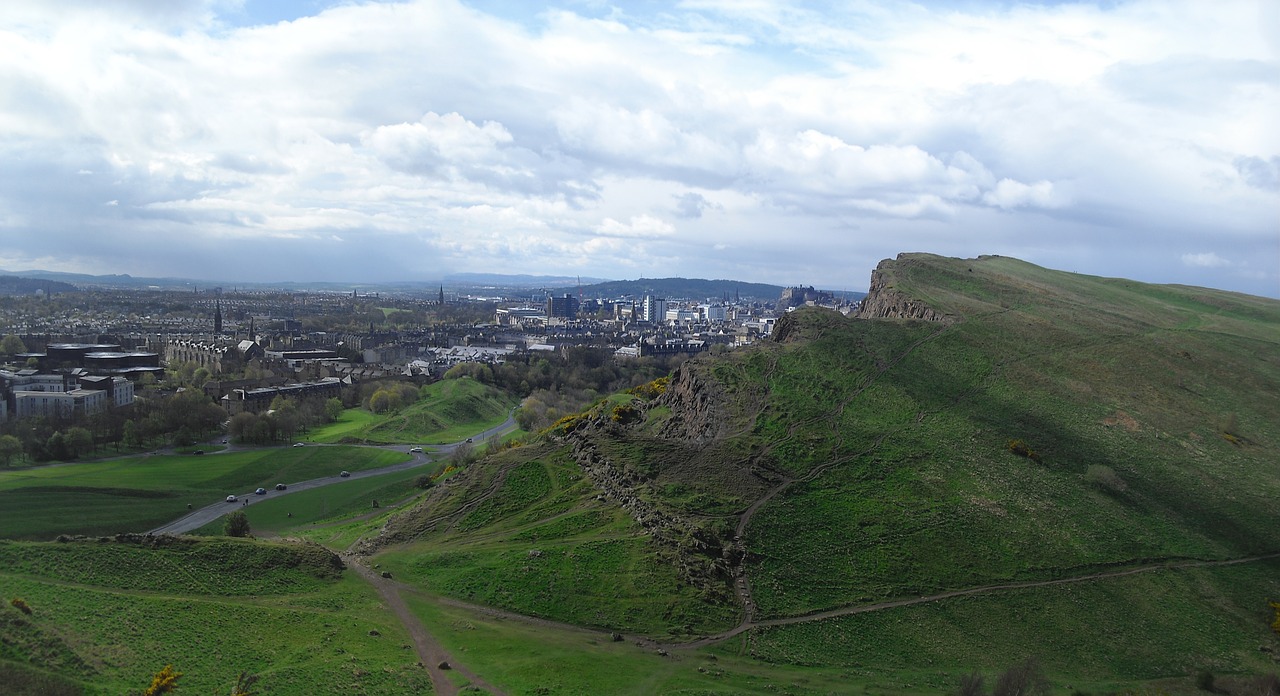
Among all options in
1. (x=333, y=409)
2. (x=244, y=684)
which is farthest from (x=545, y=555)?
(x=333, y=409)

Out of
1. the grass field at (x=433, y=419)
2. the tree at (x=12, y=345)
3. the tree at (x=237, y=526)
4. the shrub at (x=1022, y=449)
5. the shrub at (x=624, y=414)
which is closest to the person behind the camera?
the tree at (x=237, y=526)

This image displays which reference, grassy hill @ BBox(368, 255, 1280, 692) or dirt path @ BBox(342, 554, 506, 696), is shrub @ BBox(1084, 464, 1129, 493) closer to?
grassy hill @ BBox(368, 255, 1280, 692)

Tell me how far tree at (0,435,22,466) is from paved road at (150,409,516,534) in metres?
24.5

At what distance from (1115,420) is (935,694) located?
40.9 metres

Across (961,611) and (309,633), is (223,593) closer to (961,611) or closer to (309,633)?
(309,633)

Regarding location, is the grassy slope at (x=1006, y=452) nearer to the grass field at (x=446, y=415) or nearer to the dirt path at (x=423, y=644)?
the dirt path at (x=423, y=644)

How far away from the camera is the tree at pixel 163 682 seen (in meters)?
29.5

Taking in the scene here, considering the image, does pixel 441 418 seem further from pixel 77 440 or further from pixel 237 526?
pixel 237 526

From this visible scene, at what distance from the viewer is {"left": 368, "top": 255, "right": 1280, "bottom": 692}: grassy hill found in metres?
42.9

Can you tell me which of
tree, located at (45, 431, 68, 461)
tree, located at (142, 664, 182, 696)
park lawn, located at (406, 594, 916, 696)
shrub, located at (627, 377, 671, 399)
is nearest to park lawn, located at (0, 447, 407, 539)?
tree, located at (45, 431, 68, 461)

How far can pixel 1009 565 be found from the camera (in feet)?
160

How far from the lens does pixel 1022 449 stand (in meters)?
60.0

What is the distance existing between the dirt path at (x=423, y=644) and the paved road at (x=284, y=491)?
20.9 meters

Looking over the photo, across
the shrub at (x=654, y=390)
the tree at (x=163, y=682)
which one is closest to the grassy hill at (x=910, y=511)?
the shrub at (x=654, y=390)
